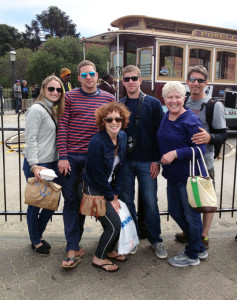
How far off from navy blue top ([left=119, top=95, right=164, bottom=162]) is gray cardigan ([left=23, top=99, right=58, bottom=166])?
2.44ft

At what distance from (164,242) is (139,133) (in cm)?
131

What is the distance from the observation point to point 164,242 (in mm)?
3436

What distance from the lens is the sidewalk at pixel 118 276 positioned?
8.31 feet

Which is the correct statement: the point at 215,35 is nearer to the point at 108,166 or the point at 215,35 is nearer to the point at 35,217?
the point at 108,166

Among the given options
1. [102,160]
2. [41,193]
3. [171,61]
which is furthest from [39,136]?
[171,61]

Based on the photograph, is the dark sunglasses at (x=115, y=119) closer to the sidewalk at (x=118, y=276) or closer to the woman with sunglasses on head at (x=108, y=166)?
the woman with sunglasses on head at (x=108, y=166)

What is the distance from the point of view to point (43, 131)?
2898 millimetres

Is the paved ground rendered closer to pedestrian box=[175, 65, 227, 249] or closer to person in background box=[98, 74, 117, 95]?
pedestrian box=[175, 65, 227, 249]

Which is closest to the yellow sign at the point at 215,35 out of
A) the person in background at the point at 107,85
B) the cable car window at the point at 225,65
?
the cable car window at the point at 225,65

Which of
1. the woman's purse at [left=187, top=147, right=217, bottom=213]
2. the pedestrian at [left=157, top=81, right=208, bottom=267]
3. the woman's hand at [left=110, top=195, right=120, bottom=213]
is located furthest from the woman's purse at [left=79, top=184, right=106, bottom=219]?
the woman's purse at [left=187, top=147, right=217, bottom=213]

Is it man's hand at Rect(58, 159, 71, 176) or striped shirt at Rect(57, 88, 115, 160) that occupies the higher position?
striped shirt at Rect(57, 88, 115, 160)

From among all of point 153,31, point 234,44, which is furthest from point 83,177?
point 234,44

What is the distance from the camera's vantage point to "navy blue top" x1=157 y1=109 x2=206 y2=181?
8.82 feet

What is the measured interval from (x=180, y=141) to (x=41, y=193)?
1.35 metres
